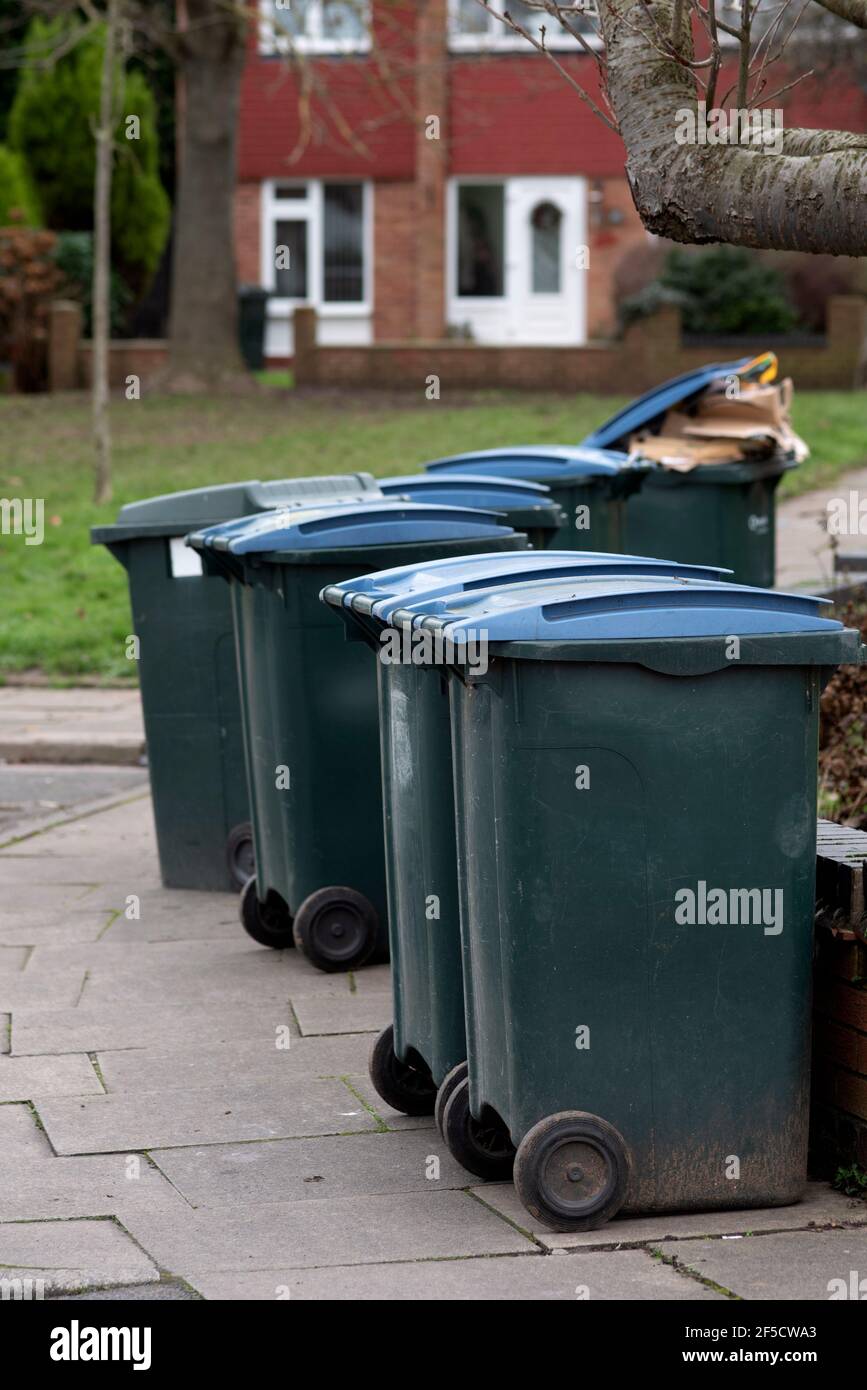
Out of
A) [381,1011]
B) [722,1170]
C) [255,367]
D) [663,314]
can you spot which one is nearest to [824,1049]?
[722,1170]

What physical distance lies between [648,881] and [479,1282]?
855mm

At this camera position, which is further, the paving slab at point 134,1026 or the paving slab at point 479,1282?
the paving slab at point 134,1026

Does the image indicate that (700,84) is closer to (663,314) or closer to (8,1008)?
(8,1008)

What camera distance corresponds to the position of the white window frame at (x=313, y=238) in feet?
107

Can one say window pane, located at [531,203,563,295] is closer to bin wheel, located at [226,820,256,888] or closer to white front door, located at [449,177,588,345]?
white front door, located at [449,177,588,345]

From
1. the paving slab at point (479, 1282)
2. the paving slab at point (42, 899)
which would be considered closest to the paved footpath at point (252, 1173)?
the paving slab at point (479, 1282)

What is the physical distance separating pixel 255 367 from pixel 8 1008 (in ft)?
75.3

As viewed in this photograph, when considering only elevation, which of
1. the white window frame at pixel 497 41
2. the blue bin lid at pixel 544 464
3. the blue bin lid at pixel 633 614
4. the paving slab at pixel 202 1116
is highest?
the white window frame at pixel 497 41

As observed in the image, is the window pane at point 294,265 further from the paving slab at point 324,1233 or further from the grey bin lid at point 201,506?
the paving slab at point 324,1233

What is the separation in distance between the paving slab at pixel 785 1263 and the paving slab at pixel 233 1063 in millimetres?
1432

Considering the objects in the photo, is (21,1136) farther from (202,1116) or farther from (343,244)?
(343,244)

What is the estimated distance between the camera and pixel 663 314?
23016mm

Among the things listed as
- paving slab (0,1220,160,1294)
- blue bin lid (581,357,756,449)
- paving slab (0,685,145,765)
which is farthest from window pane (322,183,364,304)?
paving slab (0,1220,160,1294)

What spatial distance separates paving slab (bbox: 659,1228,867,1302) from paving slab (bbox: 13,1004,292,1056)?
189cm
